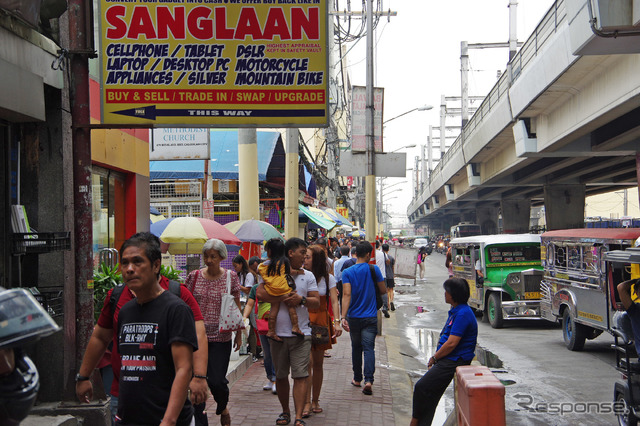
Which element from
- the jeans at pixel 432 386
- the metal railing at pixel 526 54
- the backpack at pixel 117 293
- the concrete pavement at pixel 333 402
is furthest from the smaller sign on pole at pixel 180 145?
the backpack at pixel 117 293

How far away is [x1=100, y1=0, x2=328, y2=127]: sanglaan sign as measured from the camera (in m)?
5.62

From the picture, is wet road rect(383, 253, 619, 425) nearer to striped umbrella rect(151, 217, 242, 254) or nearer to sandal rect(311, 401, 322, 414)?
sandal rect(311, 401, 322, 414)

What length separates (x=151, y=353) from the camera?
3357mm

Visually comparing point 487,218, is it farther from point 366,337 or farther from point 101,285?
point 101,285

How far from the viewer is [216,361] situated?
19.0 feet

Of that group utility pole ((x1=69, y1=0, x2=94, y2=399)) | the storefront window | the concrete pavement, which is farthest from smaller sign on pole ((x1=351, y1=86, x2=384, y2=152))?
utility pole ((x1=69, y1=0, x2=94, y2=399))

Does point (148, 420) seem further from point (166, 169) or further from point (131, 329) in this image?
point (166, 169)

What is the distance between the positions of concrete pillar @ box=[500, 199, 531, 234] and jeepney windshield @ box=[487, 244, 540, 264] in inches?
1094

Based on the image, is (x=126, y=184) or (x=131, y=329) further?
(x=126, y=184)

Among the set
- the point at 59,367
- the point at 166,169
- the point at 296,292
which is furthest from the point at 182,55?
the point at 166,169

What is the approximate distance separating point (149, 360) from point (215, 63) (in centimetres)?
324

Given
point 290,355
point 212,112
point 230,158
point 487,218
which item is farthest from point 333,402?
point 487,218

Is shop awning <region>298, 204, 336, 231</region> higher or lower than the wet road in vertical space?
higher

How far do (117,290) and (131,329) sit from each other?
0.66m
